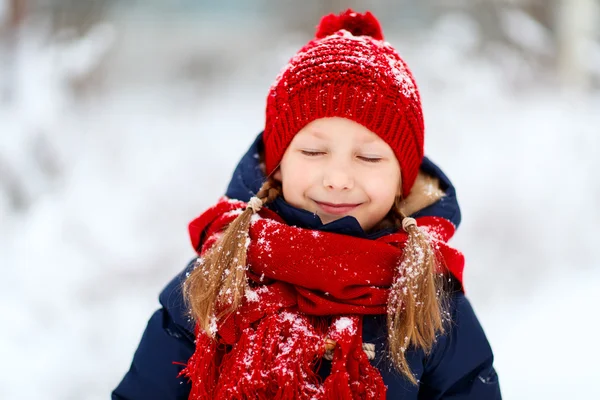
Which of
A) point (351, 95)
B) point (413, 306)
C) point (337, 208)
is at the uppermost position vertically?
point (351, 95)

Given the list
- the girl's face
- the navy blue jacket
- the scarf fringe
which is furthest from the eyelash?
the scarf fringe

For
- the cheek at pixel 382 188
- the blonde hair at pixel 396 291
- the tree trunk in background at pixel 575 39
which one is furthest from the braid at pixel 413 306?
the tree trunk in background at pixel 575 39

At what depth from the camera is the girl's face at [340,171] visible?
1.31 m

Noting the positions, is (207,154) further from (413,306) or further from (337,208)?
(413,306)

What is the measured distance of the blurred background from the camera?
2238 mm

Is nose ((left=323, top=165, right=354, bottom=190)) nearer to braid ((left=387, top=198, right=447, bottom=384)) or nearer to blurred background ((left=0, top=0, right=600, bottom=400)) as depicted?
braid ((left=387, top=198, right=447, bottom=384))

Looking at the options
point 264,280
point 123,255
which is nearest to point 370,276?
point 264,280

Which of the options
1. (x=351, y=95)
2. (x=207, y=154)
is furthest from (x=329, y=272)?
(x=207, y=154)

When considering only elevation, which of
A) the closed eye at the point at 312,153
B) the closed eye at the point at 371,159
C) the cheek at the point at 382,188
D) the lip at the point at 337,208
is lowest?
the lip at the point at 337,208

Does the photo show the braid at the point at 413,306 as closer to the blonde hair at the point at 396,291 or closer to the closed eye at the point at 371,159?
the blonde hair at the point at 396,291

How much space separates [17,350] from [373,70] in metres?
1.53

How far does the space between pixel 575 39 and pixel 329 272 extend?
2.75 meters

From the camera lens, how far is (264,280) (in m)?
1.31

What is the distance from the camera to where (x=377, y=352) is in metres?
1.27
